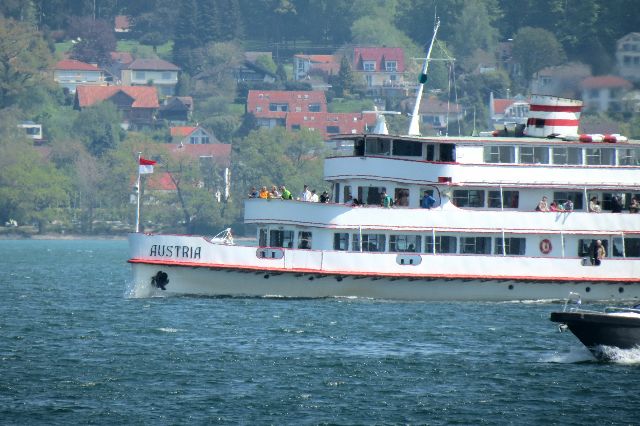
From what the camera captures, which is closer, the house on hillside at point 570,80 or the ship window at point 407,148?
the ship window at point 407,148

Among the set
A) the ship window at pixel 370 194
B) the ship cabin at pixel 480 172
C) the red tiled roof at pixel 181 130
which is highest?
the red tiled roof at pixel 181 130

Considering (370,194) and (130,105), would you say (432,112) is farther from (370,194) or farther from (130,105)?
(370,194)

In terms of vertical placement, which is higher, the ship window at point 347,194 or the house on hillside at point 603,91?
the house on hillside at point 603,91

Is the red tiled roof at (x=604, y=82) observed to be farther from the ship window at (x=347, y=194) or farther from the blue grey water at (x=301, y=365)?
the blue grey water at (x=301, y=365)

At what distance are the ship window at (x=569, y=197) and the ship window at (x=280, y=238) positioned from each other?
9.38 metres

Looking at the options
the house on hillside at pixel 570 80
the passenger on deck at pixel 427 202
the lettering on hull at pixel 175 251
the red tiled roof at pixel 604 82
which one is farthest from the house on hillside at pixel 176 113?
the lettering on hull at pixel 175 251

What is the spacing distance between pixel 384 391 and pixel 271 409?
A: 3442mm

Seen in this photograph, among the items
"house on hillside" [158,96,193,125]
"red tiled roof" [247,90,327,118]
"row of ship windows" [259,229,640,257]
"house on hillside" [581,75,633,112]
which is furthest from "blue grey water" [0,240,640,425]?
"house on hillside" [158,96,193,125]

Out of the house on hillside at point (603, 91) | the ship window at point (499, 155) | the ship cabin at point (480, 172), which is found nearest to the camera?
the ship cabin at point (480, 172)

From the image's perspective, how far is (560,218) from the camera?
56594 millimetres

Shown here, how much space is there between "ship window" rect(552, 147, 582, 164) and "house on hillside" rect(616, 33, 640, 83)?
27203mm

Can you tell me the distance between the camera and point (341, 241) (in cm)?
5588

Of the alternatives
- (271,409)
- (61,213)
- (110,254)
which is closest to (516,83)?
(61,213)

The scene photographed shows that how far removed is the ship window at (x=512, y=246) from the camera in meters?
56.5
